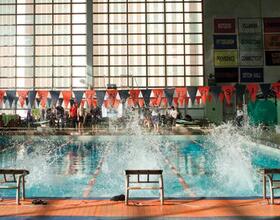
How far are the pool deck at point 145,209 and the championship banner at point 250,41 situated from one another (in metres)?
22.0

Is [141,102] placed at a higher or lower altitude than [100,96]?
lower

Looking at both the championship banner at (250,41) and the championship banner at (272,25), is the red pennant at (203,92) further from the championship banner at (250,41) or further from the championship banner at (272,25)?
the championship banner at (272,25)

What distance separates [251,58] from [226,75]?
6.11 ft

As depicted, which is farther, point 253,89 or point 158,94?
point 158,94

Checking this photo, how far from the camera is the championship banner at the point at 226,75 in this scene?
25.5 m

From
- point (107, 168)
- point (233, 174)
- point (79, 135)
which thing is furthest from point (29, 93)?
point (233, 174)

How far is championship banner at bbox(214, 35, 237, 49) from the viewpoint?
2586 centimetres

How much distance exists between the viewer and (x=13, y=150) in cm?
1302

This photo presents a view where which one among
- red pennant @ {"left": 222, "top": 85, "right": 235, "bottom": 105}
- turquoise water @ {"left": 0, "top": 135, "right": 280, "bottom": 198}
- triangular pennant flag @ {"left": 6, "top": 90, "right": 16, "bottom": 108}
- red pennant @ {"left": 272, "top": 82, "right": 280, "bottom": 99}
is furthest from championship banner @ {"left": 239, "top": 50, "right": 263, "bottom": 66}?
triangular pennant flag @ {"left": 6, "top": 90, "right": 16, "bottom": 108}

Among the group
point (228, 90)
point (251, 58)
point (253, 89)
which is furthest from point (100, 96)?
point (251, 58)

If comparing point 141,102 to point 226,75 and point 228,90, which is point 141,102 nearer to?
point 228,90

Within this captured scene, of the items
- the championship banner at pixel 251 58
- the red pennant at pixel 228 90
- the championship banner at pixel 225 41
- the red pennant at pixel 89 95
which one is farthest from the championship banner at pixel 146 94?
the championship banner at pixel 251 58

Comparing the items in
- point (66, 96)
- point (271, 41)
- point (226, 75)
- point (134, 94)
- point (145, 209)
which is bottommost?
point (145, 209)

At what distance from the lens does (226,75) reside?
2559 cm
